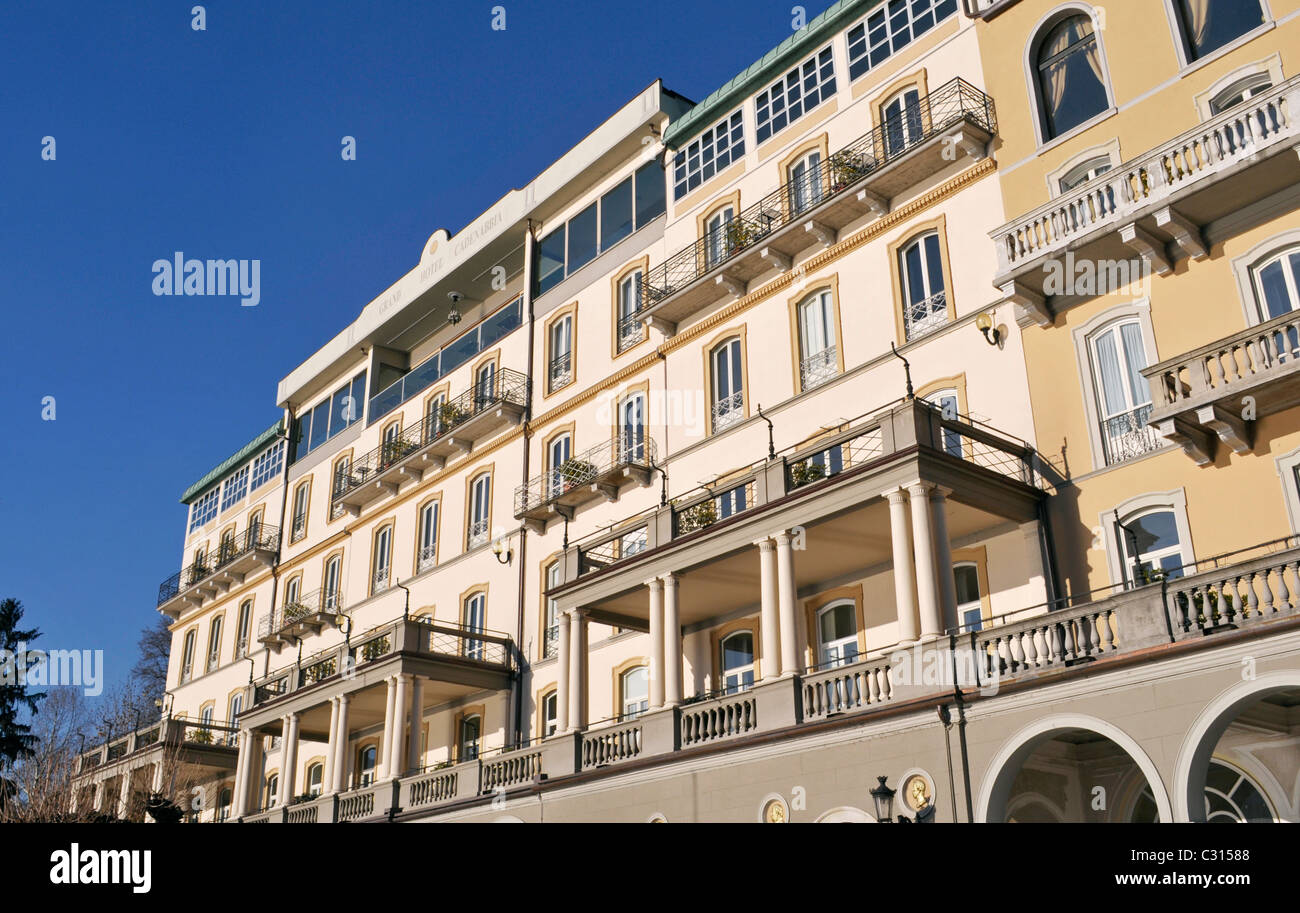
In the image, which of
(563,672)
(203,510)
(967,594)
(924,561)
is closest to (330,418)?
(203,510)

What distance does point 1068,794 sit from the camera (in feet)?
67.7

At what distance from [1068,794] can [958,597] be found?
3966mm

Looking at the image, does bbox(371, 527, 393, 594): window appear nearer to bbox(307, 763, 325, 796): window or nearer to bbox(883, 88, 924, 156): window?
bbox(307, 763, 325, 796): window

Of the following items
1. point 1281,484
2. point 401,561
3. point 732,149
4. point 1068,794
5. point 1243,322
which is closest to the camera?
point 1281,484

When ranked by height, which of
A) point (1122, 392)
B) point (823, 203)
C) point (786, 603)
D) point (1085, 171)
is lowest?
point (786, 603)

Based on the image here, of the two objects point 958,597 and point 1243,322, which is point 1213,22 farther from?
point 958,597

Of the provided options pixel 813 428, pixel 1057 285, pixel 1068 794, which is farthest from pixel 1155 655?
pixel 813 428

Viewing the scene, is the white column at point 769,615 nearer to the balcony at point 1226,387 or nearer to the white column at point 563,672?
the white column at point 563,672

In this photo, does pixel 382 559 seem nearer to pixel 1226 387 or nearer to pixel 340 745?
pixel 340 745

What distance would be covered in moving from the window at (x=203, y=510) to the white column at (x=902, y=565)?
1660 inches

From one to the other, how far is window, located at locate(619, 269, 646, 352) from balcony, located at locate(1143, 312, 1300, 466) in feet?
51.5

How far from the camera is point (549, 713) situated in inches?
1219

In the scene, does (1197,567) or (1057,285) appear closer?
(1197,567)

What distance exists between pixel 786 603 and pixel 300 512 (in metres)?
30.3
